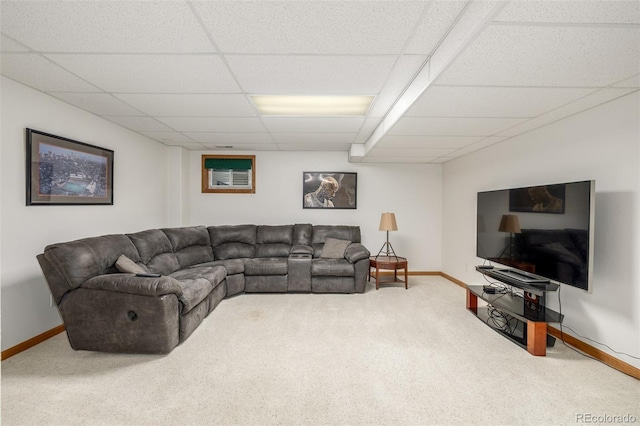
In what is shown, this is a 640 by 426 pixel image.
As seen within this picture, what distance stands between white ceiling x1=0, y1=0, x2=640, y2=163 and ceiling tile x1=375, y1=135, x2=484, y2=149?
33 centimetres

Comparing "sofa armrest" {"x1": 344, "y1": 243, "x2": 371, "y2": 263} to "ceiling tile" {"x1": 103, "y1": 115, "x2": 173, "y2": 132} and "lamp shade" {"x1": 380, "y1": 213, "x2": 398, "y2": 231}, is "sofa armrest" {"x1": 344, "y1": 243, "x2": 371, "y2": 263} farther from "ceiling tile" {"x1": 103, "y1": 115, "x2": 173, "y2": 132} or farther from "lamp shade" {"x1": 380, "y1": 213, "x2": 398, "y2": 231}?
"ceiling tile" {"x1": 103, "y1": 115, "x2": 173, "y2": 132}

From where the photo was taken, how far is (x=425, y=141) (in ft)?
12.5

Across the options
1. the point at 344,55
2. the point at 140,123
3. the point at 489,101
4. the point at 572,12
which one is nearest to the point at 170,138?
the point at 140,123

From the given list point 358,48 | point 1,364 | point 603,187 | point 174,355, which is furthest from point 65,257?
point 603,187

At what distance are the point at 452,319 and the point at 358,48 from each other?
309cm

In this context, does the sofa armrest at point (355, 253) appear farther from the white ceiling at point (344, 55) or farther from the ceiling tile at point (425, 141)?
the white ceiling at point (344, 55)

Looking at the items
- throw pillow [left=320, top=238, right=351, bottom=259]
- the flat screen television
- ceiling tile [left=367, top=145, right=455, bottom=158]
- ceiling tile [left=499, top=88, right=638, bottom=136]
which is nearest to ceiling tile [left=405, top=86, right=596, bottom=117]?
ceiling tile [left=499, top=88, right=638, bottom=136]

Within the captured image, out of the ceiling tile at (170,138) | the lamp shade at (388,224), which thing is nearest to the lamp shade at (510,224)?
the lamp shade at (388,224)

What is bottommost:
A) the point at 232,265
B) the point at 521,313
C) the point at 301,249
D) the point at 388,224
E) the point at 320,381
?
the point at 320,381

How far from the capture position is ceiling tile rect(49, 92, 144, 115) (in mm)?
2840

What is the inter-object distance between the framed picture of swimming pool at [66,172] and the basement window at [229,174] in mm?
1919

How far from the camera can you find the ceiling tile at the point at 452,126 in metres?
2.92

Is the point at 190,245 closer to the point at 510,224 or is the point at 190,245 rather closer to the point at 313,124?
the point at 313,124

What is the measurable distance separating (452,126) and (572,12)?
5.86 ft
